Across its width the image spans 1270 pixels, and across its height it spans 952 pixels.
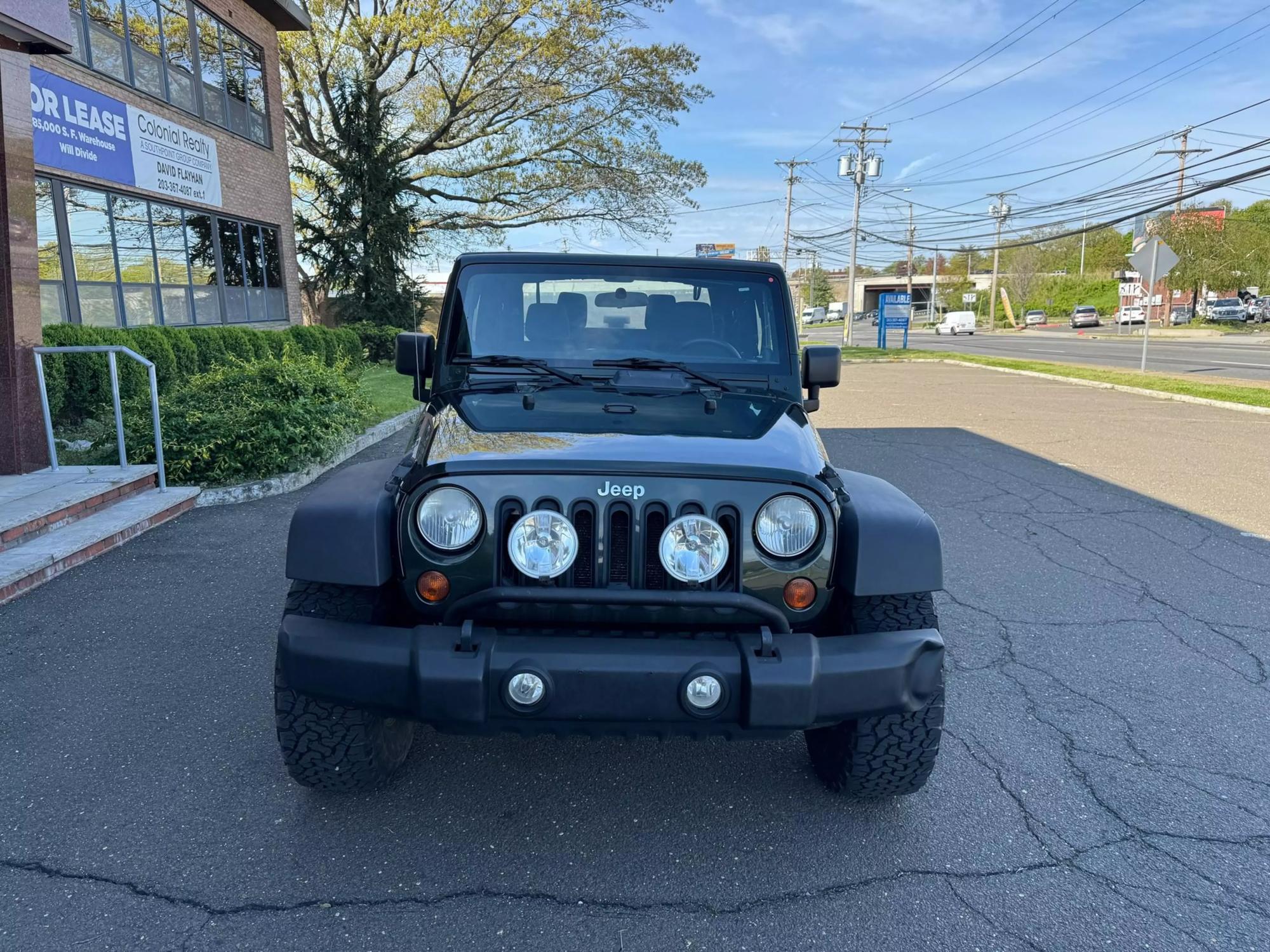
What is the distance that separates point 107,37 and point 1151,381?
59.5ft

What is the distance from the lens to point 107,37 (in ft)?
39.7

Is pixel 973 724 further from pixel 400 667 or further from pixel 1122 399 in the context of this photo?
pixel 1122 399

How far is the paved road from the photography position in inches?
842

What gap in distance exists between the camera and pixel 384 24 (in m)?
21.8

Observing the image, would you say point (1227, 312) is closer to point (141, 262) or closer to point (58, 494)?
point (141, 262)

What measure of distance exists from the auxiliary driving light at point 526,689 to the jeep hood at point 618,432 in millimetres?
597

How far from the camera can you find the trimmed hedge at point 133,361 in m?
8.97

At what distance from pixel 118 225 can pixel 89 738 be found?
11.5 m

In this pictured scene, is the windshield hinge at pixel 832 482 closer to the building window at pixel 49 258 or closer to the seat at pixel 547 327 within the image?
the seat at pixel 547 327

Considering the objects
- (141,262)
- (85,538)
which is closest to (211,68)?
(141,262)

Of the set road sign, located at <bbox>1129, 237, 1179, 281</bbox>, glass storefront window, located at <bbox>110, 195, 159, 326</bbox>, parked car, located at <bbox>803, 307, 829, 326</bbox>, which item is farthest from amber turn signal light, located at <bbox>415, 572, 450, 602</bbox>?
parked car, located at <bbox>803, 307, 829, 326</bbox>

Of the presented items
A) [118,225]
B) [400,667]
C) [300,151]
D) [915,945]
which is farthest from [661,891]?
[300,151]

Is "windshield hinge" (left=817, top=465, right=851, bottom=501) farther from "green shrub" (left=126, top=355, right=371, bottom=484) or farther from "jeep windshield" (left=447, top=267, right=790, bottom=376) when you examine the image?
"green shrub" (left=126, top=355, right=371, bottom=484)

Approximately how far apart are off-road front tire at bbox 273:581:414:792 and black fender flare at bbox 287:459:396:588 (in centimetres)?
10
